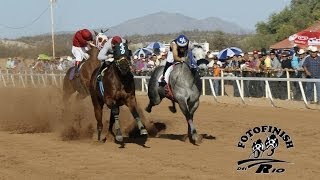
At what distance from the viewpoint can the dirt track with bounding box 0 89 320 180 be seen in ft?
30.6

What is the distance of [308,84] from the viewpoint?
18406 millimetres

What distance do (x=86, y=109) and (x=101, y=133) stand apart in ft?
7.09

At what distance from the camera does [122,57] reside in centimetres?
1170

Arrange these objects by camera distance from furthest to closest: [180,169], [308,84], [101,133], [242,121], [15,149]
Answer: [308,84]
[242,121]
[101,133]
[15,149]
[180,169]

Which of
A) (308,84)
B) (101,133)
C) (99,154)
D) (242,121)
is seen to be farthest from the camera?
(308,84)

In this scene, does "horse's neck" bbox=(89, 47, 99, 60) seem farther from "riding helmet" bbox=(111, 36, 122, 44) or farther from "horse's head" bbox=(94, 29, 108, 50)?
"riding helmet" bbox=(111, 36, 122, 44)

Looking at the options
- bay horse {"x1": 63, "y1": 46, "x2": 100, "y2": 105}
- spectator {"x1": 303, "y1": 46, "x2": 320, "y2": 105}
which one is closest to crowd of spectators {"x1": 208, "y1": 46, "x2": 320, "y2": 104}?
spectator {"x1": 303, "y1": 46, "x2": 320, "y2": 105}

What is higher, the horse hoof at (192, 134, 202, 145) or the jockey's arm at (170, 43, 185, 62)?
the jockey's arm at (170, 43, 185, 62)

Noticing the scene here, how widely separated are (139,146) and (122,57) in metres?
1.73

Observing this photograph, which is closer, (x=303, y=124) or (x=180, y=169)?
(x=180, y=169)

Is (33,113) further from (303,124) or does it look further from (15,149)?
(303,124)

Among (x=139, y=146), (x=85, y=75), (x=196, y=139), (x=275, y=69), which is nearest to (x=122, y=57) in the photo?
(x=139, y=146)

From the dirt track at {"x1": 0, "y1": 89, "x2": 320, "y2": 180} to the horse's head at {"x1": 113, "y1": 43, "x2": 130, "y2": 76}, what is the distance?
146 centimetres

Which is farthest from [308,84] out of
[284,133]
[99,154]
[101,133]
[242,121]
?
[99,154]
